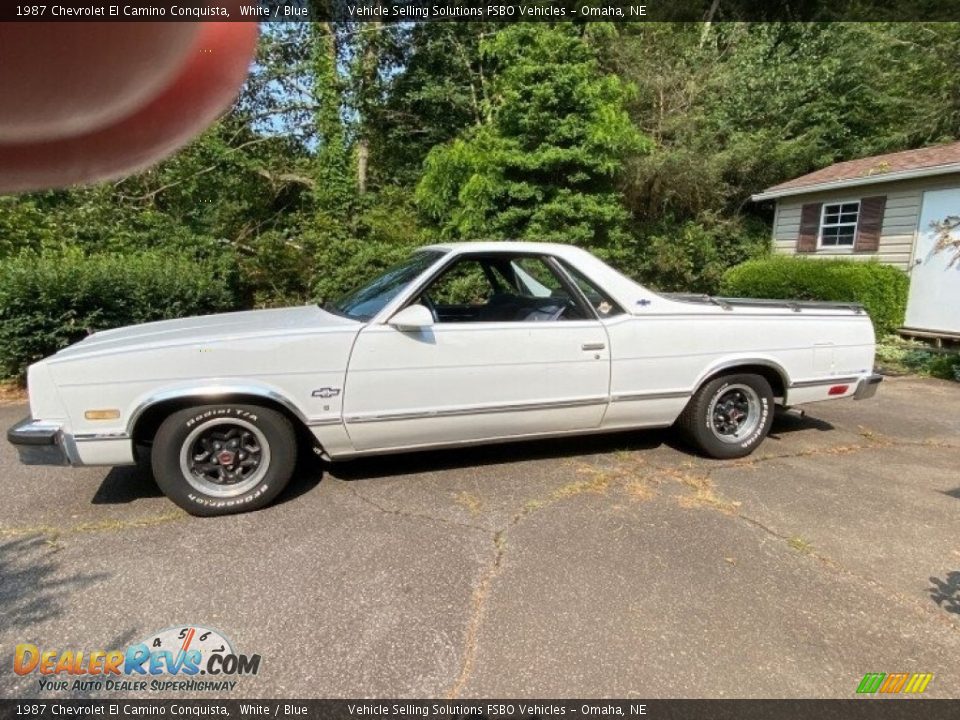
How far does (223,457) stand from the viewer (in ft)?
10.0

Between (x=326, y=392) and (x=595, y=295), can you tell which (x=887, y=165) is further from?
(x=326, y=392)

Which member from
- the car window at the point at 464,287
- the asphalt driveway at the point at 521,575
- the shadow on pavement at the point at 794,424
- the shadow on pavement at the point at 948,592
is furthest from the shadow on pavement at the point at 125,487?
the shadow on pavement at the point at 794,424

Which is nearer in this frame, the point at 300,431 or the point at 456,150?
the point at 300,431

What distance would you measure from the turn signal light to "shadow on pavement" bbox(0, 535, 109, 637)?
0.70 meters

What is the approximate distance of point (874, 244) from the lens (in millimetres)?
10727

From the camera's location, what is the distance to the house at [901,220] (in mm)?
9391

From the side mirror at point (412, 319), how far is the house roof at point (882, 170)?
35.1ft

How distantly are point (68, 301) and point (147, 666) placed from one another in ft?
17.8

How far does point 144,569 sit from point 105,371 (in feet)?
3.49

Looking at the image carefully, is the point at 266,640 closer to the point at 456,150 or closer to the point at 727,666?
the point at 727,666

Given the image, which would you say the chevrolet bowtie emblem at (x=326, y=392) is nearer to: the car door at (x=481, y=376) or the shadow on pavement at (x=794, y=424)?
the car door at (x=481, y=376)

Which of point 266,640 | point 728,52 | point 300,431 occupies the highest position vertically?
point 728,52

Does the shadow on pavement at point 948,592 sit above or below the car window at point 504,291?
below

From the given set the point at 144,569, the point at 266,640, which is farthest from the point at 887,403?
the point at 144,569
